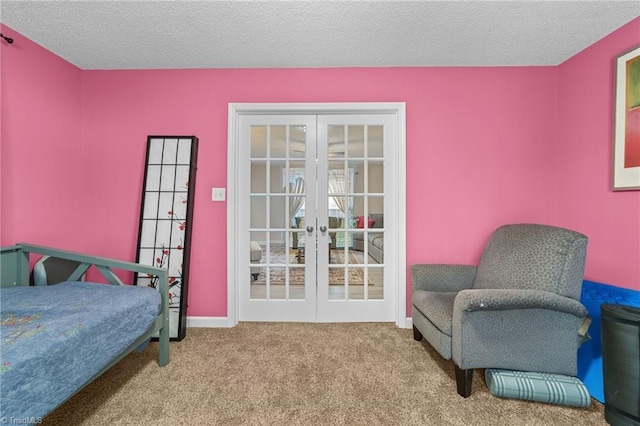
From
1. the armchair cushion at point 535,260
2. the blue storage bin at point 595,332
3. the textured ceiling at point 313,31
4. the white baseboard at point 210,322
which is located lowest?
the white baseboard at point 210,322

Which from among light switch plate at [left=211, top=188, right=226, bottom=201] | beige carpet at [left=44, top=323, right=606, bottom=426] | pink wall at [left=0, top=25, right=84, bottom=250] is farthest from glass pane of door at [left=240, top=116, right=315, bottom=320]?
pink wall at [left=0, top=25, right=84, bottom=250]

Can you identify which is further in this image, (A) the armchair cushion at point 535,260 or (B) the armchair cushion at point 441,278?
(B) the armchair cushion at point 441,278

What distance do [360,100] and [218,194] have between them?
161cm

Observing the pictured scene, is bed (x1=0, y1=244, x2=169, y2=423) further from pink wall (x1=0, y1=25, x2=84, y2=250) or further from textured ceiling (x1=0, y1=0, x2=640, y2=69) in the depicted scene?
textured ceiling (x1=0, y1=0, x2=640, y2=69)

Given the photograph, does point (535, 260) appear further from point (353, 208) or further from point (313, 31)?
point (313, 31)

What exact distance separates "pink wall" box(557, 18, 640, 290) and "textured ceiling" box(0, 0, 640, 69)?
160mm

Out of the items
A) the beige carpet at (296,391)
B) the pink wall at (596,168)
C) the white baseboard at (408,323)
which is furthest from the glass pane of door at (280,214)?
the pink wall at (596,168)

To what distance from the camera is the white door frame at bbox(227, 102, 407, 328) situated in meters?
2.54

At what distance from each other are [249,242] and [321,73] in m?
1.76

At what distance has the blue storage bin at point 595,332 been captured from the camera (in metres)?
1.58

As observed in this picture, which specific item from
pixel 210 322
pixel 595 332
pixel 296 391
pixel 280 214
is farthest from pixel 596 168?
pixel 210 322

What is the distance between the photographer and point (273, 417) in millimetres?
1454

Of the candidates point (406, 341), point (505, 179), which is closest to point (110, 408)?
point (406, 341)

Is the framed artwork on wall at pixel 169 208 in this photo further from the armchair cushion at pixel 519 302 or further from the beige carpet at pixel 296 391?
the armchair cushion at pixel 519 302
